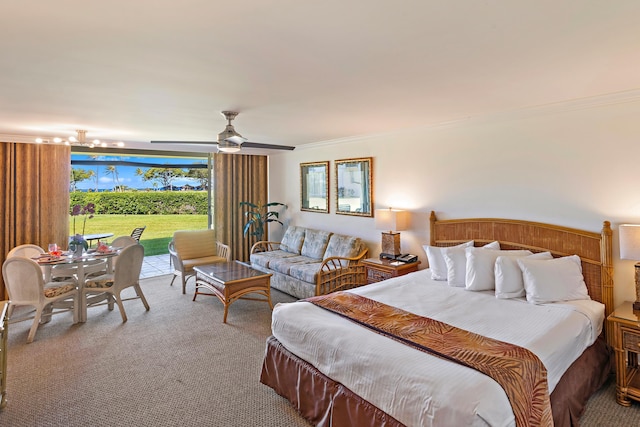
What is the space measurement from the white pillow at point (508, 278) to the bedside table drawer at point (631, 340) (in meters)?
0.71

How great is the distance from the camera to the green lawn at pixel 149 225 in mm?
8289

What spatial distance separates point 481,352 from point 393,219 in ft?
8.47

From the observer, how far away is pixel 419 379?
5.90 ft

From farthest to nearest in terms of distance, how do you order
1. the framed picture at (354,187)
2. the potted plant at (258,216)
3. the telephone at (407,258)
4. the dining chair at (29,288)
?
the potted plant at (258,216) → the framed picture at (354,187) → the telephone at (407,258) → the dining chair at (29,288)

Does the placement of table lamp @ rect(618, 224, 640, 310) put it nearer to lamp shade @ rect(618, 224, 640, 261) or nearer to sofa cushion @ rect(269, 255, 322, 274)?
lamp shade @ rect(618, 224, 640, 261)

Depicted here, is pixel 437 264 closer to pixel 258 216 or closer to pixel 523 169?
pixel 523 169

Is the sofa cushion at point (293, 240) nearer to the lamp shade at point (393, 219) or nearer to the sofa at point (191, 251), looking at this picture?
the sofa at point (191, 251)

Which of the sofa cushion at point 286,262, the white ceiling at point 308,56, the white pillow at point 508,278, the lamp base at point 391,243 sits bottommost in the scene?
the sofa cushion at point 286,262

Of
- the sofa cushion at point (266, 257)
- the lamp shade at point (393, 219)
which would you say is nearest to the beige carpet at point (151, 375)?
the sofa cushion at point (266, 257)

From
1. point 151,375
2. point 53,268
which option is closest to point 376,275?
point 151,375

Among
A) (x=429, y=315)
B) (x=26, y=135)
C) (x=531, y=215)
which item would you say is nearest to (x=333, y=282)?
(x=429, y=315)

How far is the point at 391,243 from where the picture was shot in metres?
4.62

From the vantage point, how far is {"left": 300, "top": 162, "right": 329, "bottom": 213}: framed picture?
598 cm

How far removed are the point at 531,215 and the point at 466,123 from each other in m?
1.27
